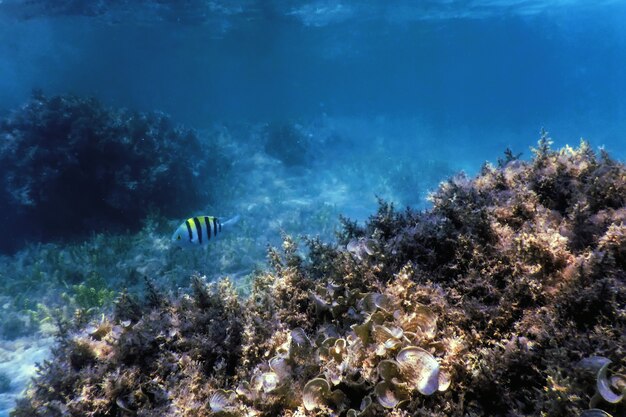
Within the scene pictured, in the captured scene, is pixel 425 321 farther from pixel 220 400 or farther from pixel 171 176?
pixel 171 176

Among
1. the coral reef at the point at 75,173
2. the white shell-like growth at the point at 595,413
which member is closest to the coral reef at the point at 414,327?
the white shell-like growth at the point at 595,413

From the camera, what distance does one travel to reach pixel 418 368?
204 cm

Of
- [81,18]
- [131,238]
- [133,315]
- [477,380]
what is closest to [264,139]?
[131,238]

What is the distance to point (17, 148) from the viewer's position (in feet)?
42.7

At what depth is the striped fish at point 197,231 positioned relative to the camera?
562cm

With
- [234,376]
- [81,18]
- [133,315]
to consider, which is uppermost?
[81,18]

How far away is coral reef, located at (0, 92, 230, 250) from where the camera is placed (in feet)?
41.4

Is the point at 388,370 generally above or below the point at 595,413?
below

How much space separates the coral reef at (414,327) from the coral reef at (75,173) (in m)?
10.9

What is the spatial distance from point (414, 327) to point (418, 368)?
1.25ft

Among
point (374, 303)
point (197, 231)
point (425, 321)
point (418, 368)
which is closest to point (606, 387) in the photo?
point (418, 368)

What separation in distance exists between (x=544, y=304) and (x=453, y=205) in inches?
50.9

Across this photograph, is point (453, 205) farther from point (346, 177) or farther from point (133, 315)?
point (346, 177)

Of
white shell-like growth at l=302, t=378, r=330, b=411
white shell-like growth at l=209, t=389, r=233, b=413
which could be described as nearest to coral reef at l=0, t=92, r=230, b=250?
white shell-like growth at l=209, t=389, r=233, b=413
